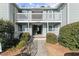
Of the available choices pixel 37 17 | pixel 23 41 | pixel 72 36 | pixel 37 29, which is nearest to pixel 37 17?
pixel 37 17

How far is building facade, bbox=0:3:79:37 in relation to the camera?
778 inches

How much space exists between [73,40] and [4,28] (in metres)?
4.60

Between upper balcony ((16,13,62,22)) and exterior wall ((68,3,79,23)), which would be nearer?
exterior wall ((68,3,79,23))

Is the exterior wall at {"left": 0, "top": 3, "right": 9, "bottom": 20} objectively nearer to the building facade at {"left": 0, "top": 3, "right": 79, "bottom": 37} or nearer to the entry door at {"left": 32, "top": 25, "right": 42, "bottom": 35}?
the building facade at {"left": 0, "top": 3, "right": 79, "bottom": 37}

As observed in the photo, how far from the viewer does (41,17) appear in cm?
2580

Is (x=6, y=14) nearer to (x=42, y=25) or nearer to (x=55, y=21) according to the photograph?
(x=55, y=21)

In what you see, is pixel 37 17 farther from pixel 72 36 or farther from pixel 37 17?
pixel 72 36

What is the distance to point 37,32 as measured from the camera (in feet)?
102

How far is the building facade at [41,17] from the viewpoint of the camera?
19764mm

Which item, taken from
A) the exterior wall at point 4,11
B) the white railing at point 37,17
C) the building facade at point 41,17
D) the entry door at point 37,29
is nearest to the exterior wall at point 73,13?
the building facade at point 41,17

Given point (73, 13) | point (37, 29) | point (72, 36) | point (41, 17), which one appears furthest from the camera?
point (37, 29)

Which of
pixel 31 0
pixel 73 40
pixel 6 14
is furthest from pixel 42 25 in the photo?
pixel 31 0

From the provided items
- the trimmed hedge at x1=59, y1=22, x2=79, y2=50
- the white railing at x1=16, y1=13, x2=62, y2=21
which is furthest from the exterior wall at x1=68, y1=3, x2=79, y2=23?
the trimmed hedge at x1=59, y1=22, x2=79, y2=50

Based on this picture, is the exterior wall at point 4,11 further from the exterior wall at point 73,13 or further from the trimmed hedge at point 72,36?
the trimmed hedge at point 72,36
